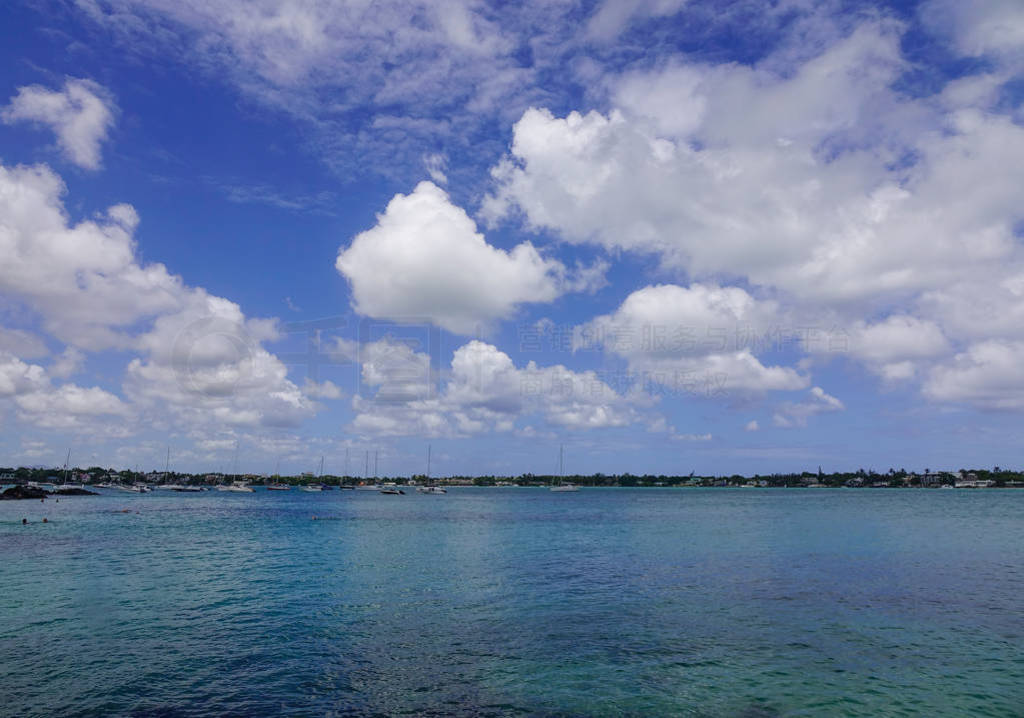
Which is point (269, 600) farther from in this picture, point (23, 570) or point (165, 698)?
point (23, 570)

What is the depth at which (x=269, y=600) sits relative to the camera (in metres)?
36.8

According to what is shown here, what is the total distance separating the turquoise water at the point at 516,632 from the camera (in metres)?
20.4

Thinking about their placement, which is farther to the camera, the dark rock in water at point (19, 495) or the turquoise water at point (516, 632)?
the dark rock in water at point (19, 495)

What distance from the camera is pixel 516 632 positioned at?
28.5 m

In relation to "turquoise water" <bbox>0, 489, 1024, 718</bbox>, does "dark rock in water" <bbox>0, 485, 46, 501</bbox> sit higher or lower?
lower

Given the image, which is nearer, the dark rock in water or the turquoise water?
the turquoise water

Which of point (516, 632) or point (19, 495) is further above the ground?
point (516, 632)

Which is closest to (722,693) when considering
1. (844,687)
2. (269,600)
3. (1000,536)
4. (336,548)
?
(844,687)

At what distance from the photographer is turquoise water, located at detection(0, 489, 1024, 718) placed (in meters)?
20.4

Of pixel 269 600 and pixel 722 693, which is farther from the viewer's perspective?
pixel 269 600

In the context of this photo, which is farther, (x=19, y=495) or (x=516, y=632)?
(x=19, y=495)

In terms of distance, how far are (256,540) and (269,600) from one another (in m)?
41.7

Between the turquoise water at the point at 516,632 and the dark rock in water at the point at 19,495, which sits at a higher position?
the turquoise water at the point at 516,632

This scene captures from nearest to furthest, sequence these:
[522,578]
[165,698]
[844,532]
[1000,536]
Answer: [165,698] → [522,578] → [1000,536] → [844,532]
